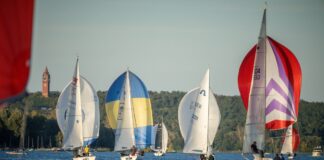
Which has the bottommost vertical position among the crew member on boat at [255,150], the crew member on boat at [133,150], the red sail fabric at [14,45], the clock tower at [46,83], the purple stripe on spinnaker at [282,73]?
the crew member on boat at [133,150]

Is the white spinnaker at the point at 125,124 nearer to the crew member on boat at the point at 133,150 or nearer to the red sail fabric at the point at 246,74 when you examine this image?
the crew member on boat at the point at 133,150

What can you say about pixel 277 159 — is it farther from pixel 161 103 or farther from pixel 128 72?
pixel 161 103

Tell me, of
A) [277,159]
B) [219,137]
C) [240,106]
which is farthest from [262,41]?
[240,106]

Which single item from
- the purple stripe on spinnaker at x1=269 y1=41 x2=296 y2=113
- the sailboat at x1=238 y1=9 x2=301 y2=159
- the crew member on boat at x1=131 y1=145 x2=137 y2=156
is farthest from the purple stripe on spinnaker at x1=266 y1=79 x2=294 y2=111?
the crew member on boat at x1=131 y1=145 x2=137 y2=156

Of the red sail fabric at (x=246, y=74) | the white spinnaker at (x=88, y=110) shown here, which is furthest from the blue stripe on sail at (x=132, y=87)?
the red sail fabric at (x=246, y=74)

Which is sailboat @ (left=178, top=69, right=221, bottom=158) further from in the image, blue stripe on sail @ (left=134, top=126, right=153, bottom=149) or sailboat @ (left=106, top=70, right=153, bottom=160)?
blue stripe on sail @ (left=134, top=126, right=153, bottom=149)

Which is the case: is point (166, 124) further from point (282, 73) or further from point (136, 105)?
point (282, 73)

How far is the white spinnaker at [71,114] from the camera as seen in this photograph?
45188 mm

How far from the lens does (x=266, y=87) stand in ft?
89.0

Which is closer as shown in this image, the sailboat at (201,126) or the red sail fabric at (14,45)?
the red sail fabric at (14,45)

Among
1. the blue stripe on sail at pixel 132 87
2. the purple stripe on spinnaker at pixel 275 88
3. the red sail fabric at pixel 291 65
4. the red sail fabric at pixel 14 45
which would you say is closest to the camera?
the red sail fabric at pixel 14 45

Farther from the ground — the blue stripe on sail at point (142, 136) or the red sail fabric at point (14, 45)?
the red sail fabric at point (14, 45)

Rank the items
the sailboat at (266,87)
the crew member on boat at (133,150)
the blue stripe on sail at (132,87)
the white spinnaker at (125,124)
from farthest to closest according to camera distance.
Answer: the blue stripe on sail at (132,87)
the white spinnaker at (125,124)
the crew member on boat at (133,150)
the sailboat at (266,87)

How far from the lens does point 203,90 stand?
40.5 meters
